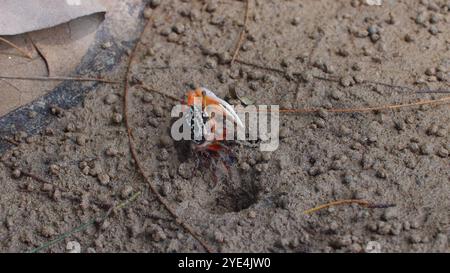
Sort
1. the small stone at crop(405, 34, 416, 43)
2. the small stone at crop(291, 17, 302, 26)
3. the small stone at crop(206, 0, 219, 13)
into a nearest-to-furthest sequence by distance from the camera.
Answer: the small stone at crop(405, 34, 416, 43) → the small stone at crop(291, 17, 302, 26) → the small stone at crop(206, 0, 219, 13)

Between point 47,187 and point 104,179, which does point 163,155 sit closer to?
point 104,179

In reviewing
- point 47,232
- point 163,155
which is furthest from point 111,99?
point 47,232

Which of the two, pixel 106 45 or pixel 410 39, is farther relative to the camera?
pixel 106 45

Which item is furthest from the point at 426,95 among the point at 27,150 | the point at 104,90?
the point at 27,150

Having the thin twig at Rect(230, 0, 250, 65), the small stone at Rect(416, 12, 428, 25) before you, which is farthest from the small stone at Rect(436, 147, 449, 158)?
the thin twig at Rect(230, 0, 250, 65)

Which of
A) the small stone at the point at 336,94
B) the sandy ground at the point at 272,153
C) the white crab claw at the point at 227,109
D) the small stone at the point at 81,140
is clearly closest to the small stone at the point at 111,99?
the sandy ground at the point at 272,153

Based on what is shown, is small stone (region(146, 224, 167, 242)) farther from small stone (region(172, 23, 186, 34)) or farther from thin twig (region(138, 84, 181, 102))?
small stone (region(172, 23, 186, 34))

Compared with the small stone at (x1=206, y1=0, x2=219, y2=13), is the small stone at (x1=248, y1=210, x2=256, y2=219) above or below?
below
